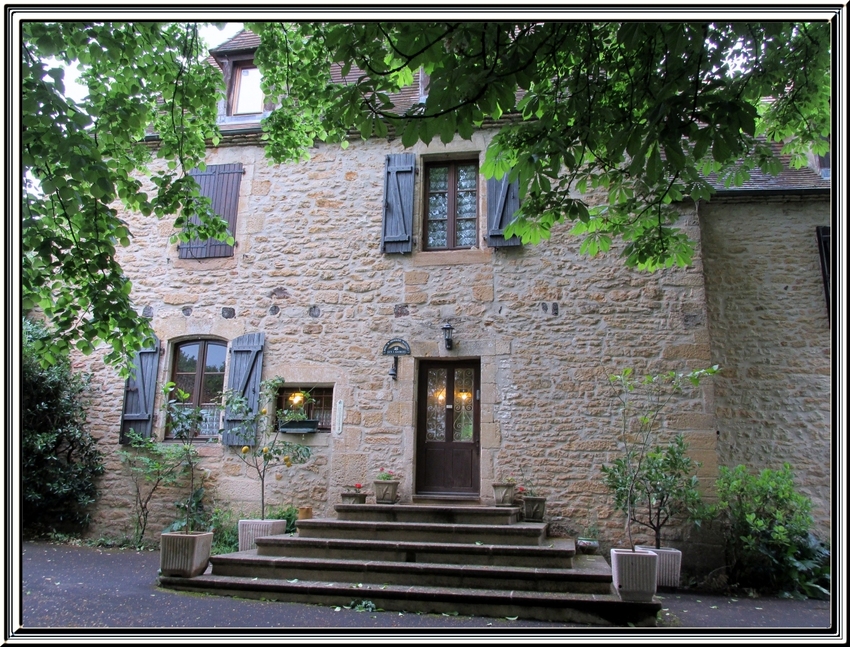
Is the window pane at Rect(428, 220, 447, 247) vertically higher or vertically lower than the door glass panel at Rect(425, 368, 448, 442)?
higher

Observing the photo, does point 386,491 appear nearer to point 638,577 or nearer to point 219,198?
point 638,577

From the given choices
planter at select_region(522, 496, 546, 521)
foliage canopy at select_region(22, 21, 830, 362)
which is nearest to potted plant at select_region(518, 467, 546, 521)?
planter at select_region(522, 496, 546, 521)

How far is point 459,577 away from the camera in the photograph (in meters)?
4.73

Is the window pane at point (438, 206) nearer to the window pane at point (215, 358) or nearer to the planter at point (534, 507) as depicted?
the window pane at point (215, 358)

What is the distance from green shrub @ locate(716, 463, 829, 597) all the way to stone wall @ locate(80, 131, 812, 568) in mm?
364

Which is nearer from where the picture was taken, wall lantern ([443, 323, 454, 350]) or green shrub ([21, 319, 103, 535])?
wall lantern ([443, 323, 454, 350])

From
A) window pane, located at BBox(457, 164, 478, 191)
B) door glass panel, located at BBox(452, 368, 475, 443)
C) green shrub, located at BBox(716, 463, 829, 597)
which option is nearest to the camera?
green shrub, located at BBox(716, 463, 829, 597)

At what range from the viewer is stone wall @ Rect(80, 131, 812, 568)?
21.6 ft

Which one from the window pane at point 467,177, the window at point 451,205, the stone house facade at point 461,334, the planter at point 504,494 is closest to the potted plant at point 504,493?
the planter at point 504,494

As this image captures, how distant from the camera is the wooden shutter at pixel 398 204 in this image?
7.36 meters

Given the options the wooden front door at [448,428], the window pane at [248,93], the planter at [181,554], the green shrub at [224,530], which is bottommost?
the green shrub at [224,530]

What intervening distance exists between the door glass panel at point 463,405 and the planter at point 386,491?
38.2 inches

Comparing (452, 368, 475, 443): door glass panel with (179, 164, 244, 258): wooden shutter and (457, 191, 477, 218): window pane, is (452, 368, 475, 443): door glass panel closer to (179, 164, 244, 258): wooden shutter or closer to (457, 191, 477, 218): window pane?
(457, 191, 477, 218): window pane

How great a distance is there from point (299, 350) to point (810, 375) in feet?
19.9
